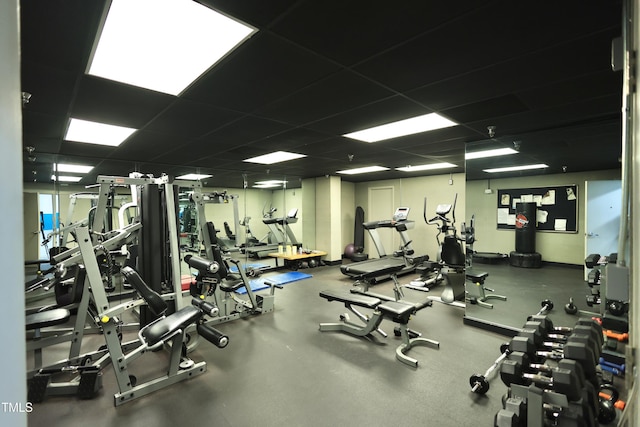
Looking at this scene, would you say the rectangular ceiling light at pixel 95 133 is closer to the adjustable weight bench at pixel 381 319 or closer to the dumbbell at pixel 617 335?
the adjustable weight bench at pixel 381 319

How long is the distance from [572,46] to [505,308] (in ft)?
11.3

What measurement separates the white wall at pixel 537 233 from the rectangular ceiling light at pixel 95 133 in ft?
14.4

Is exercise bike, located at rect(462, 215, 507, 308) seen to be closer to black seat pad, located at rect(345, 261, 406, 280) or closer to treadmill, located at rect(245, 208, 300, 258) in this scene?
black seat pad, located at rect(345, 261, 406, 280)

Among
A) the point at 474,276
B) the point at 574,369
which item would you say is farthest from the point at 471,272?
the point at 574,369

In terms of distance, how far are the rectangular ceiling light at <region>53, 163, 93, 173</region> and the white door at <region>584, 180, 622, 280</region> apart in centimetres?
723

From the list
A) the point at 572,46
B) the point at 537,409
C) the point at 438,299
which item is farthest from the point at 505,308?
the point at 572,46

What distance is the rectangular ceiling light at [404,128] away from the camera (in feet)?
9.91

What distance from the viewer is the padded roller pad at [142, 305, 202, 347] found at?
2.07m

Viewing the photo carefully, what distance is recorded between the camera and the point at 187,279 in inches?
211

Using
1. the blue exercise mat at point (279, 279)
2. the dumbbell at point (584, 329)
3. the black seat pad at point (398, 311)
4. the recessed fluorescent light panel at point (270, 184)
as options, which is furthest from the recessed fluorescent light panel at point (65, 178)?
the dumbbell at point (584, 329)

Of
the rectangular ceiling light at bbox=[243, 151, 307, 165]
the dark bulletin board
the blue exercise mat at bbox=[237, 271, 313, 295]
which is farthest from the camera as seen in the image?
the blue exercise mat at bbox=[237, 271, 313, 295]

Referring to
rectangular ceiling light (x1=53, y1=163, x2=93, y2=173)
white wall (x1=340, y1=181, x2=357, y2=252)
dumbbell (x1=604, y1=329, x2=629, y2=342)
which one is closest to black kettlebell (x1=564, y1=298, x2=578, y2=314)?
dumbbell (x1=604, y1=329, x2=629, y2=342)

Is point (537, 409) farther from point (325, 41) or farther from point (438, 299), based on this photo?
point (438, 299)

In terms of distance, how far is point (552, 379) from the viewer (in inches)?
63.7
